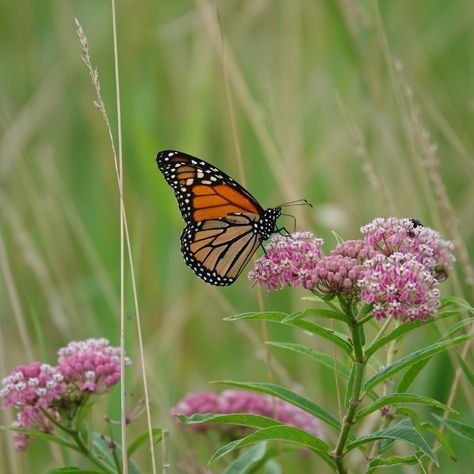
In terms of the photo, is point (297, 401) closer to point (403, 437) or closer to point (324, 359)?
point (324, 359)

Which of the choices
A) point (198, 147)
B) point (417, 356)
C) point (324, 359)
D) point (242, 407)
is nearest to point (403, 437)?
point (417, 356)

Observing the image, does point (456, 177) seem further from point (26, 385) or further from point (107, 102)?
point (26, 385)

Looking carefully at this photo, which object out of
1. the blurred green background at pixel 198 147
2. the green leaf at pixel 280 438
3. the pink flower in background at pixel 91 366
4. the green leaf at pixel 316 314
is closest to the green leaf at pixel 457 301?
the green leaf at pixel 316 314

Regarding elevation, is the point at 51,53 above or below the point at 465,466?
above

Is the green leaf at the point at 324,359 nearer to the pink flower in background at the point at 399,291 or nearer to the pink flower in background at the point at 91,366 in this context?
the pink flower in background at the point at 399,291

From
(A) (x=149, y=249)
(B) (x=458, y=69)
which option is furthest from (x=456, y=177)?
(A) (x=149, y=249)

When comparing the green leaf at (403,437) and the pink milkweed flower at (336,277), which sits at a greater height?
the pink milkweed flower at (336,277)
